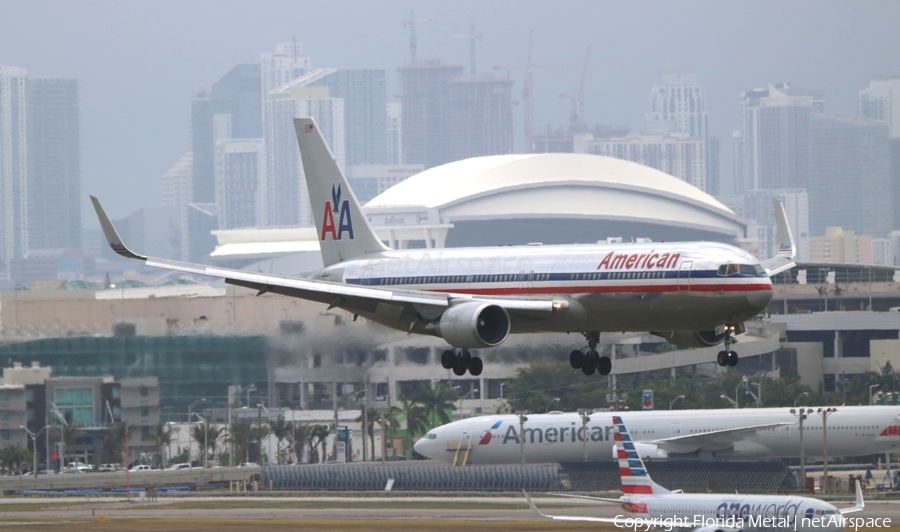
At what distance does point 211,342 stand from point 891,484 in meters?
32.4

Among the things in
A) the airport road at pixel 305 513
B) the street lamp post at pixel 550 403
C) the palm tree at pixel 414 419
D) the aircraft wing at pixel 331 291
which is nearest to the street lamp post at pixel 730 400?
the street lamp post at pixel 550 403

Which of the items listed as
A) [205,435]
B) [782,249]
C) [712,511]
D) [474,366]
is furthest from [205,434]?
[782,249]

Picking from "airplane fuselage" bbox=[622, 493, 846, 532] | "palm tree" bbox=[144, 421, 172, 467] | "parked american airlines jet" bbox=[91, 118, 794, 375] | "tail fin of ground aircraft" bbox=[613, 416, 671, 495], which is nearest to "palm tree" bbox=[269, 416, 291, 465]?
"palm tree" bbox=[144, 421, 172, 467]

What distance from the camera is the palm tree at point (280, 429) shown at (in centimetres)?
8922

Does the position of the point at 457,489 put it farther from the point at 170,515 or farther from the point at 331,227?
the point at 331,227

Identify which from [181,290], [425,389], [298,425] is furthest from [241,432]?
[181,290]

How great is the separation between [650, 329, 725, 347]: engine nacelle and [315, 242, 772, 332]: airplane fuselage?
5.22 feet

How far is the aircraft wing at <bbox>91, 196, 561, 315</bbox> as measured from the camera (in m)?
45.7

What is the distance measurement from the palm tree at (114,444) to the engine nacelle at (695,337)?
1978 inches

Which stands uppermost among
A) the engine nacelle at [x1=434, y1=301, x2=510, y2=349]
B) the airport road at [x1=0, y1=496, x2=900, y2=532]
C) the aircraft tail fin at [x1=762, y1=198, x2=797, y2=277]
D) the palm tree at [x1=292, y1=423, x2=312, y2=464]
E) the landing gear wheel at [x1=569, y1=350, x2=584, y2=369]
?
the aircraft tail fin at [x1=762, y1=198, x2=797, y2=277]

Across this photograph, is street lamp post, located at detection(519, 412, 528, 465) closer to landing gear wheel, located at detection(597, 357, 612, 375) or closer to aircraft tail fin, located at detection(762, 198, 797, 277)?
aircraft tail fin, located at detection(762, 198, 797, 277)

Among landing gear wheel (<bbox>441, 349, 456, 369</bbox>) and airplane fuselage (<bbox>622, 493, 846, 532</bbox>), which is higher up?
landing gear wheel (<bbox>441, 349, 456, 369</bbox>)

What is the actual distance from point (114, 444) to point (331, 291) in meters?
48.7

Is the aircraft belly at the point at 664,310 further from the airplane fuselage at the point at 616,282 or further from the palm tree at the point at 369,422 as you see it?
the palm tree at the point at 369,422
